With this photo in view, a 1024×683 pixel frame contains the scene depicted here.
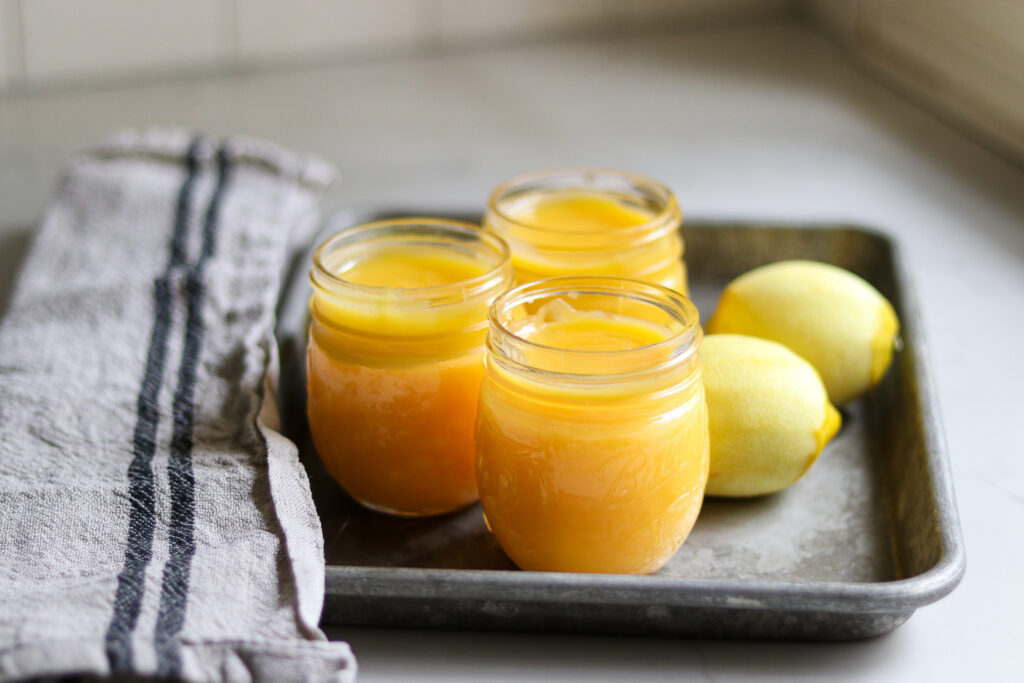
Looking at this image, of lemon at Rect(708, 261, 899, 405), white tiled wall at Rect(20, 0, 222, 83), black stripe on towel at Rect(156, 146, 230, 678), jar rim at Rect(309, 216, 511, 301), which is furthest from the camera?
white tiled wall at Rect(20, 0, 222, 83)

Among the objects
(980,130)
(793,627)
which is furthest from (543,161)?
(793,627)

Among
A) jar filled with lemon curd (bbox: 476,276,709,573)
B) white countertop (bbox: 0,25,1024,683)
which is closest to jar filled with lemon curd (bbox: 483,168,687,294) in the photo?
jar filled with lemon curd (bbox: 476,276,709,573)

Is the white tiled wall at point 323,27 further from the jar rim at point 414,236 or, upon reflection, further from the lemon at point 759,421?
the lemon at point 759,421

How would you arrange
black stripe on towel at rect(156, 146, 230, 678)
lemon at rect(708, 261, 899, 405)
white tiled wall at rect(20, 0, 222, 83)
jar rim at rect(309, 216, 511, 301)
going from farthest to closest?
1. white tiled wall at rect(20, 0, 222, 83)
2. lemon at rect(708, 261, 899, 405)
3. jar rim at rect(309, 216, 511, 301)
4. black stripe on towel at rect(156, 146, 230, 678)

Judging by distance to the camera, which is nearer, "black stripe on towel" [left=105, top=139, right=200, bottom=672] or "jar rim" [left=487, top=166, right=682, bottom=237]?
"black stripe on towel" [left=105, top=139, right=200, bottom=672]

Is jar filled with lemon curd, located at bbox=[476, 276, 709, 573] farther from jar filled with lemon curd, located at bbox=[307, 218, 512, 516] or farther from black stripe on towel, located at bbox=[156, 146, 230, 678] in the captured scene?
black stripe on towel, located at bbox=[156, 146, 230, 678]

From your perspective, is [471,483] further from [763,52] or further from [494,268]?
[763,52]

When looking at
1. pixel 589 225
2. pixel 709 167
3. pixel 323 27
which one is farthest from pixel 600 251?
pixel 323 27

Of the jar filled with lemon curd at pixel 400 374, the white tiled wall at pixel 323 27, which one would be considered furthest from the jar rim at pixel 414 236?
the white tiled wall at pixel 323 27
